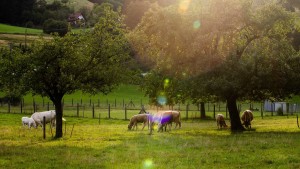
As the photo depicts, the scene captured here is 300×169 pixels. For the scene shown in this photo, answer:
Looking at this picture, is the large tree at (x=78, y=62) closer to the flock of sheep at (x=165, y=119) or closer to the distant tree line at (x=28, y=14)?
the flock of sheep at (x=165, y=119)

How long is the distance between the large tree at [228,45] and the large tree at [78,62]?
168 inches

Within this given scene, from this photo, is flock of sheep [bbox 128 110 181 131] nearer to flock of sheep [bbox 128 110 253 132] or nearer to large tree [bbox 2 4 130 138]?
flock of sheep [bbox 128 110 253 132]

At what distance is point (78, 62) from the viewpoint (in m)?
30.5

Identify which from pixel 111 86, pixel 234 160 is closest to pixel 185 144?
pixel 234 160

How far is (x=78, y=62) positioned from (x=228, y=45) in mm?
12323

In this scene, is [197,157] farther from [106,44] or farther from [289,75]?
[289,75]

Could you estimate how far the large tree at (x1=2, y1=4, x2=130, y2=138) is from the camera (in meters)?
28.9

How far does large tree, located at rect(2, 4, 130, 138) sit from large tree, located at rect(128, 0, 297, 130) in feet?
14.0

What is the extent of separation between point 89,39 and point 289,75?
50.5 ft

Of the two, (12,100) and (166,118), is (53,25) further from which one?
(166,118)

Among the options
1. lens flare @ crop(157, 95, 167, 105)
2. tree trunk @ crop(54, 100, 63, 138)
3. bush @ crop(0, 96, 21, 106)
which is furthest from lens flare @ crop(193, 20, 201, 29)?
bush @ crop(0, 96, 21, 106)

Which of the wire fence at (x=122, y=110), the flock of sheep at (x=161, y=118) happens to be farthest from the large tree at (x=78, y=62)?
the wire fence at (x=122, y=110)

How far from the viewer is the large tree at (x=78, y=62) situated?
94.9 ft

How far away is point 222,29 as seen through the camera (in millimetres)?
33562
